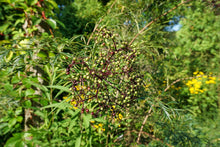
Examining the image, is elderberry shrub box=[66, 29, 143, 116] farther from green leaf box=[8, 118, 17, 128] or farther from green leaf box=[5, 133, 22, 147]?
green leaf box=[8, 118, 17, 128]

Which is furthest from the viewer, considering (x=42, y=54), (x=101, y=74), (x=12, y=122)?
(x=12, y=122)

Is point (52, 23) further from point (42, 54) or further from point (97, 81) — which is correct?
point (97, 81)

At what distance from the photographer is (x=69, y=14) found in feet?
15.2

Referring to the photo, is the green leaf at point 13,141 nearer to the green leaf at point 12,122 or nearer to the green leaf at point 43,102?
the green leaf at point 12,122

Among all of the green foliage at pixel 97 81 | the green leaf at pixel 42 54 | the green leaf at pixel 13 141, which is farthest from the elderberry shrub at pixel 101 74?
the green leaf at pixel 13 141

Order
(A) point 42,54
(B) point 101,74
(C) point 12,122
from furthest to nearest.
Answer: (C) point 12,122, (A) point 42,54, (B) point 101,74

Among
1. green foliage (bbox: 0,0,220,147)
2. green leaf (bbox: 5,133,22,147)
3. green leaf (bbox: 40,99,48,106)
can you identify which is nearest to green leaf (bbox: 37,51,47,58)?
green foliage (bbox: 0,0,220,147)

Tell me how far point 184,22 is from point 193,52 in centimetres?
99

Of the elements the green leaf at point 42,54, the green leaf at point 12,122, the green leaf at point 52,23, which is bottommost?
the green leaf at point 12,122

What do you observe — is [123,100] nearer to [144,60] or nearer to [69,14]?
[144,60]

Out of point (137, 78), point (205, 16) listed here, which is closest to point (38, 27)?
point (137, 78)

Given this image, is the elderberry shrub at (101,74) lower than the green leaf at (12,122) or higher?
higher

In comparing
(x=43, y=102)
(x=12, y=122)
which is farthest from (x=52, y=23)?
(x=12, y=122)

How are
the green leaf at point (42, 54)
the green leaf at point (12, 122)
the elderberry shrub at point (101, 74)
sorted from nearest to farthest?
the elderberry shrub at point (101, 74) → the green leaf at point (42, 54) → the green leaf at point (12, 122)
